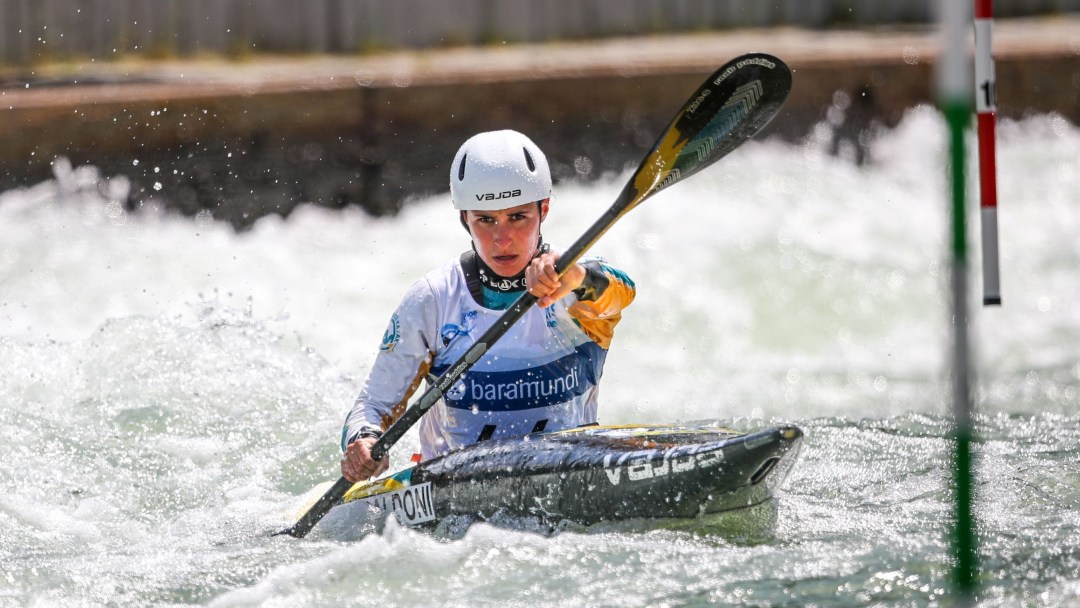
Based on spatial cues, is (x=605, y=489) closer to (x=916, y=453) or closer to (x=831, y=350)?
(x=916, y=453)

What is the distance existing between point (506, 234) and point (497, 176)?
19 centimetres

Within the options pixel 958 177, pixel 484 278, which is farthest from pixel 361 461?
pixel 958 177

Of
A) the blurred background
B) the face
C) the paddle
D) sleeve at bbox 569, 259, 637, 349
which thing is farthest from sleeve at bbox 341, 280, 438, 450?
the blurred background

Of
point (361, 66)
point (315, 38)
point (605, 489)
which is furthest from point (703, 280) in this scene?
point (605, 489)

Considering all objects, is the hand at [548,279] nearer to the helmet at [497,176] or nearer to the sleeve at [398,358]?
the helmet at [497,176]

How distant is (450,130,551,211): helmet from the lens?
418 cm

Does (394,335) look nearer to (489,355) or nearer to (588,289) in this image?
(489,355)

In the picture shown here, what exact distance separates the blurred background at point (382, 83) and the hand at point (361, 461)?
5.78 metres

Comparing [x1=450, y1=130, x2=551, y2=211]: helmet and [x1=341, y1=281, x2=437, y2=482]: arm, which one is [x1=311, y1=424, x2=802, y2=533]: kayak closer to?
[x1=341, y1=281, x2=437, y2=482]: arm

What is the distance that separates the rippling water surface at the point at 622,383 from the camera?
12.6ft

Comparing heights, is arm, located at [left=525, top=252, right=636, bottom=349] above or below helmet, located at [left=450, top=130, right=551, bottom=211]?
below

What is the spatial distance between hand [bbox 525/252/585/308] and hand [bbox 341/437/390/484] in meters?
0.72

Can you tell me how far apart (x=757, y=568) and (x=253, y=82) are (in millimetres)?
7190

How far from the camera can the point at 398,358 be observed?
14.3ft
